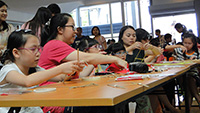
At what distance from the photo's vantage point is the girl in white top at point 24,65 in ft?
4.58

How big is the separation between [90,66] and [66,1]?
8.11 m

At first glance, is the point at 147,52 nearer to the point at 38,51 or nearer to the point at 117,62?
the point at 117,62

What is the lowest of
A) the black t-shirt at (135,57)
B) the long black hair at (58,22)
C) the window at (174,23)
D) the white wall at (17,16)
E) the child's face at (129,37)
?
the black t-shirt at (135,57)

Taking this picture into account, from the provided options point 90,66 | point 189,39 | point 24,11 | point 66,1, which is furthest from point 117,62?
point 24,11

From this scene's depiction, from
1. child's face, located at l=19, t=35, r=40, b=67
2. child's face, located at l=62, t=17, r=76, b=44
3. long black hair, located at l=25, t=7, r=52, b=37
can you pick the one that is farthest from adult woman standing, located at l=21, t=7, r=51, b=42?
child's face, located at l=19, t=35, r=40, b=67

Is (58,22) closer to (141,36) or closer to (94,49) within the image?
(94,49)

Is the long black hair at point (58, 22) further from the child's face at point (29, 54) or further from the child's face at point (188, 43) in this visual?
the child's face at point (188, 43)

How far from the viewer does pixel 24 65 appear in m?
1.65

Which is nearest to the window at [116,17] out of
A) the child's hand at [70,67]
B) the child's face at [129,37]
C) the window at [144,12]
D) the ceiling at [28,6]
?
the ceiling at [28,6]

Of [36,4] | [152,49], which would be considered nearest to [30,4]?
[36,4]

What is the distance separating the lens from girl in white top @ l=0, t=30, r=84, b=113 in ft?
4.58

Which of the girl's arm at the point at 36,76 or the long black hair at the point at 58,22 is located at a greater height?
the long black hair at the point at 58,22

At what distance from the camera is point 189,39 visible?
4.39 metres

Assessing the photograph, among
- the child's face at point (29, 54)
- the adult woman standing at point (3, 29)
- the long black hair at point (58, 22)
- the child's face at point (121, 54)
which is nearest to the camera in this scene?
the child's face at point (29, 54)
